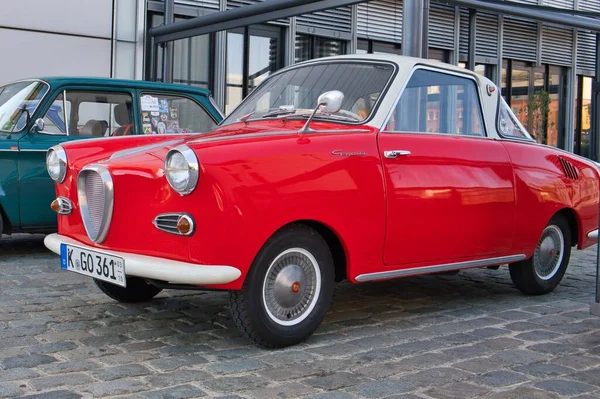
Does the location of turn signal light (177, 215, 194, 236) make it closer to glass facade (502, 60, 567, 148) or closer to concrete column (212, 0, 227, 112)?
concrete column (212, 0, 227, 112)

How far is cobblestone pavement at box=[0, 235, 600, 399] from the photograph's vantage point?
3.65 metres

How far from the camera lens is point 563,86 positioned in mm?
22047

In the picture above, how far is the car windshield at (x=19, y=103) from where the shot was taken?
294 inches

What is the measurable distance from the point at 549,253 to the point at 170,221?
11.2ft

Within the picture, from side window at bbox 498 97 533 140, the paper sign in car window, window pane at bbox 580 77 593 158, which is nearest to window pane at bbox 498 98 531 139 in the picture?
side window at bbox 498 97 533 140

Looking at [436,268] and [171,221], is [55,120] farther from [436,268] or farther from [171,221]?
[436,268]

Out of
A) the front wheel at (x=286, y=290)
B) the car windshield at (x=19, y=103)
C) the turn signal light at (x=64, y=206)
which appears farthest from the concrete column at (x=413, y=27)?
the turn signal light at (x=64, y=206)

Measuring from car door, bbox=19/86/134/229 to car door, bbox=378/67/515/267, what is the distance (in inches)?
148

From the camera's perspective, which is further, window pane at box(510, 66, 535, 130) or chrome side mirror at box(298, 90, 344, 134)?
window pane at box(510, 66, 535, 130)

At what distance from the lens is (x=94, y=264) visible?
4383mm

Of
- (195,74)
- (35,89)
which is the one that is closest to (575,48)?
(195,74)

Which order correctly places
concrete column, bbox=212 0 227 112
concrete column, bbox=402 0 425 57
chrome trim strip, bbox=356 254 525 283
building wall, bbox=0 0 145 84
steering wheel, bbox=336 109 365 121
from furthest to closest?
concrete column, bbox=212 0 227 112 → building wall, bbox=0 0 145 84 → concrete column, bbox=402 0 425 57 → steering wheel, bbox=336 109 365 121 → chrome trim strip, bbox=356 254 525 283

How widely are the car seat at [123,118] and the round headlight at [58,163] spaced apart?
306 centimetres

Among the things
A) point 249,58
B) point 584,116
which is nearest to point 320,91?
point 249,58
